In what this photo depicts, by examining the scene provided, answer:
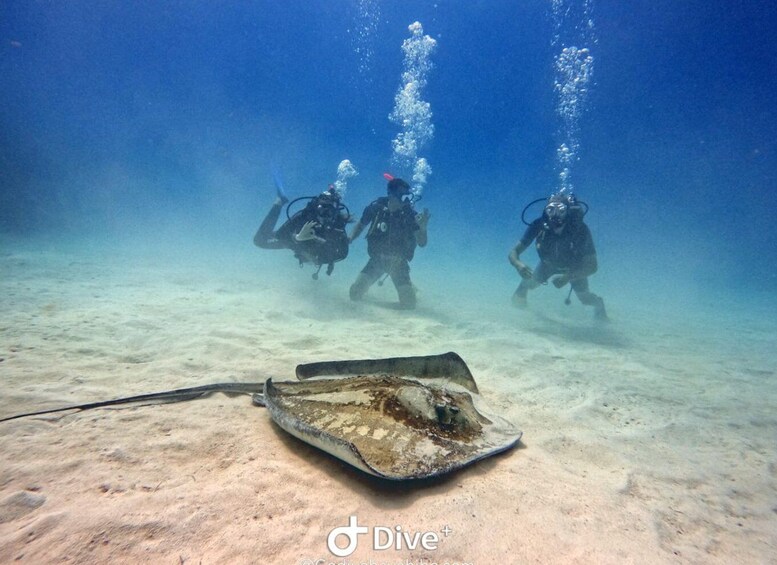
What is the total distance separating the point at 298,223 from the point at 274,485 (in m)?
8.10

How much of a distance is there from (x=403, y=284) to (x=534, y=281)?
464 cm

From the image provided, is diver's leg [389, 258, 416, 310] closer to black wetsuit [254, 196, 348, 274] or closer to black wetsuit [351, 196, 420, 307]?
black wetsuit [351, 196, 420, 307]

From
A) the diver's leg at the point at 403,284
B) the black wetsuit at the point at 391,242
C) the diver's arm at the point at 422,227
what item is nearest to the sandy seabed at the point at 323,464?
the diver's leg at the point at 403,284

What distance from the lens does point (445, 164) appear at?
78.4 metres

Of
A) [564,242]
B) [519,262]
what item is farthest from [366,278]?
[564,242]

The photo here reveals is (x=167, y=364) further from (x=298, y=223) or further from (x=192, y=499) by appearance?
(x=298, y=223)

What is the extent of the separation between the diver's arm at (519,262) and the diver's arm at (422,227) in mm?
2563

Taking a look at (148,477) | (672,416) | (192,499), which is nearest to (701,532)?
(672,416)

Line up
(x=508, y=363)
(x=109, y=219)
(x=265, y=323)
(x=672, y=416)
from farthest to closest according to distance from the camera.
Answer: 1. (x=109, y=219)
2. (x=265, y=323)
3. (x=508, y=363)
4. (x=672, y=416)

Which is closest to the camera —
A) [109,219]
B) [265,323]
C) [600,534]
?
[600,534]

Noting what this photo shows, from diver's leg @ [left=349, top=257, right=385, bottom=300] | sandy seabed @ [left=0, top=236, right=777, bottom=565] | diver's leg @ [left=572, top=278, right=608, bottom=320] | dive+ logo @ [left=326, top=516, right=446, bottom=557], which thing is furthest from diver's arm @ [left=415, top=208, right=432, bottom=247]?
dive+ logo @ [left=326, top=516, right=446, bottom=557]

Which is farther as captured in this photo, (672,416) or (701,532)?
(672,416)

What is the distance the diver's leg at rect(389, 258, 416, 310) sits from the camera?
32.8 feet

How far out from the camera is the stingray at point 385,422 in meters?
1.89
